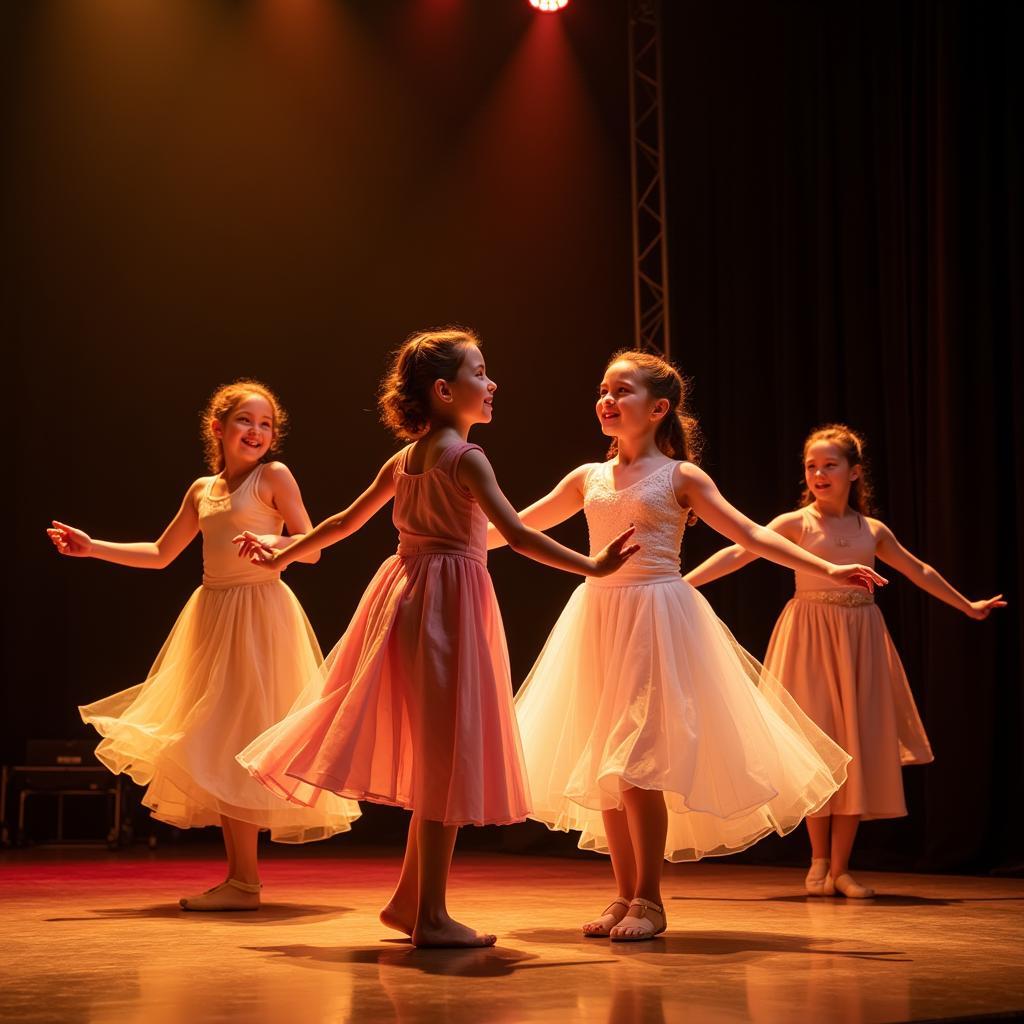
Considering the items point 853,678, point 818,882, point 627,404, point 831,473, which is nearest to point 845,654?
point 853,678

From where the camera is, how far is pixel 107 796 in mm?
6578

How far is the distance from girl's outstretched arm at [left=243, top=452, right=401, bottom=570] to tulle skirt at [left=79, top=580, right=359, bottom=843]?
19.4 inches

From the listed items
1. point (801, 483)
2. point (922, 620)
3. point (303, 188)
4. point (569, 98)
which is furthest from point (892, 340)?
point (303, 188)

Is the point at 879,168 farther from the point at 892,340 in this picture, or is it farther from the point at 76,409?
the point at 76,409

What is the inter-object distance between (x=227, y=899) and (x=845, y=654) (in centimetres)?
204

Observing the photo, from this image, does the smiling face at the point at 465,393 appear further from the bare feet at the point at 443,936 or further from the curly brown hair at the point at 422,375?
the bare feet at the point at 443,936

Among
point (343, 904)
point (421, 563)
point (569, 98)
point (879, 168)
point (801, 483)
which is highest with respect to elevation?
point (569, 98)

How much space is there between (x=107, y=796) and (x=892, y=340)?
13.7ft

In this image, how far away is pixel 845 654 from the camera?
4383 mm

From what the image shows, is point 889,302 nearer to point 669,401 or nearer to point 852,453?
point 852,453

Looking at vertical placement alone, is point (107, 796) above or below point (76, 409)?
below

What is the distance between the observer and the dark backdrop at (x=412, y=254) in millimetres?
5867

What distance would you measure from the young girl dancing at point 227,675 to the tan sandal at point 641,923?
0.90 m

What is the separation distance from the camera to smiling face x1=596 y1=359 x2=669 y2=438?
3.40 meters
